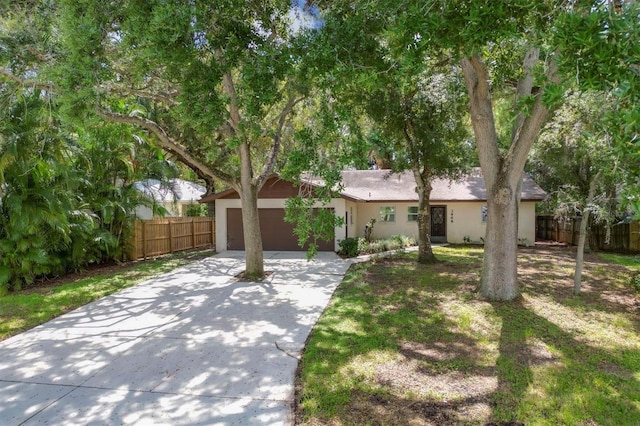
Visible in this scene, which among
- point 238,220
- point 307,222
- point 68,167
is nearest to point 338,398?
point 307,222

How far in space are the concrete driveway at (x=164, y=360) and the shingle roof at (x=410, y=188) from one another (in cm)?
1157

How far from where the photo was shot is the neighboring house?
15052 mm

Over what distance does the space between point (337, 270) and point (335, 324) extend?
5.54 meters

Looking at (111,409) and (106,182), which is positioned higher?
(106,182)

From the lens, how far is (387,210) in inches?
803

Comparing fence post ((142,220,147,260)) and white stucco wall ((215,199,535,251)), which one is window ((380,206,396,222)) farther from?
fence post ((142,220,147,260))

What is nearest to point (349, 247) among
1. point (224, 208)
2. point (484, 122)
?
point (224, 208)

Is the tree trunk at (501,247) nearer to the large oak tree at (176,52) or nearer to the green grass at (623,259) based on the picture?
the large oak tree at (176,52)

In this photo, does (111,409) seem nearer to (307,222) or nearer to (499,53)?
(307,222)

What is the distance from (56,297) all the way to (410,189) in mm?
16586

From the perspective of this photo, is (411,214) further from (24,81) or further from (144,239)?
(24,81)

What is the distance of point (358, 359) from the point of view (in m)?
5.04

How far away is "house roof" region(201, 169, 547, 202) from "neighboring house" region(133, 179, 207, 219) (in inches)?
323

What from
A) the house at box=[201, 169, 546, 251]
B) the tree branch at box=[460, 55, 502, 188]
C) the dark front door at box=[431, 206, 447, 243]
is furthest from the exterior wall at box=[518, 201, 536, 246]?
the tree branch at box=[460, 55, 502, 188]
